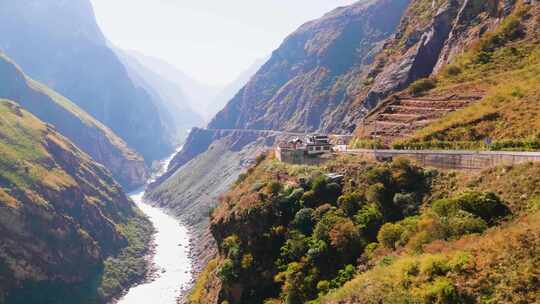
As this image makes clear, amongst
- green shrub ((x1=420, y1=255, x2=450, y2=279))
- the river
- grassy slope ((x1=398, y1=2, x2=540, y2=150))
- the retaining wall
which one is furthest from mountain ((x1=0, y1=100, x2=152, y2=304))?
green shrub ((x1=420, y1=255, x2=450, y2=279))

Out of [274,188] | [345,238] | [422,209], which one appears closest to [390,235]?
[345,238]

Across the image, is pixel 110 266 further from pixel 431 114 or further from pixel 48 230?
pixel 431 114

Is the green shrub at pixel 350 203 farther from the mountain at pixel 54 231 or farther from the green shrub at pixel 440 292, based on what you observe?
the mountain at pixel 54 231

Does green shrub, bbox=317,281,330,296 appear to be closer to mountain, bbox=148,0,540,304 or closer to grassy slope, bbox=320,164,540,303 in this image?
mountain, bbox=148,0,540,304

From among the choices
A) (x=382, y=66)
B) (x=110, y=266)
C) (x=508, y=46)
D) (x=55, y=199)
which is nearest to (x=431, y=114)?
(x=508, y=46)

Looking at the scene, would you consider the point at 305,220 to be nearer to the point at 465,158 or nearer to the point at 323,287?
the point at 323,287

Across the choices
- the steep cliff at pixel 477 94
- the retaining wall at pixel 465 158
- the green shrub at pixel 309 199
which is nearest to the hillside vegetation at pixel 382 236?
the green shrub at pixel 309 199
